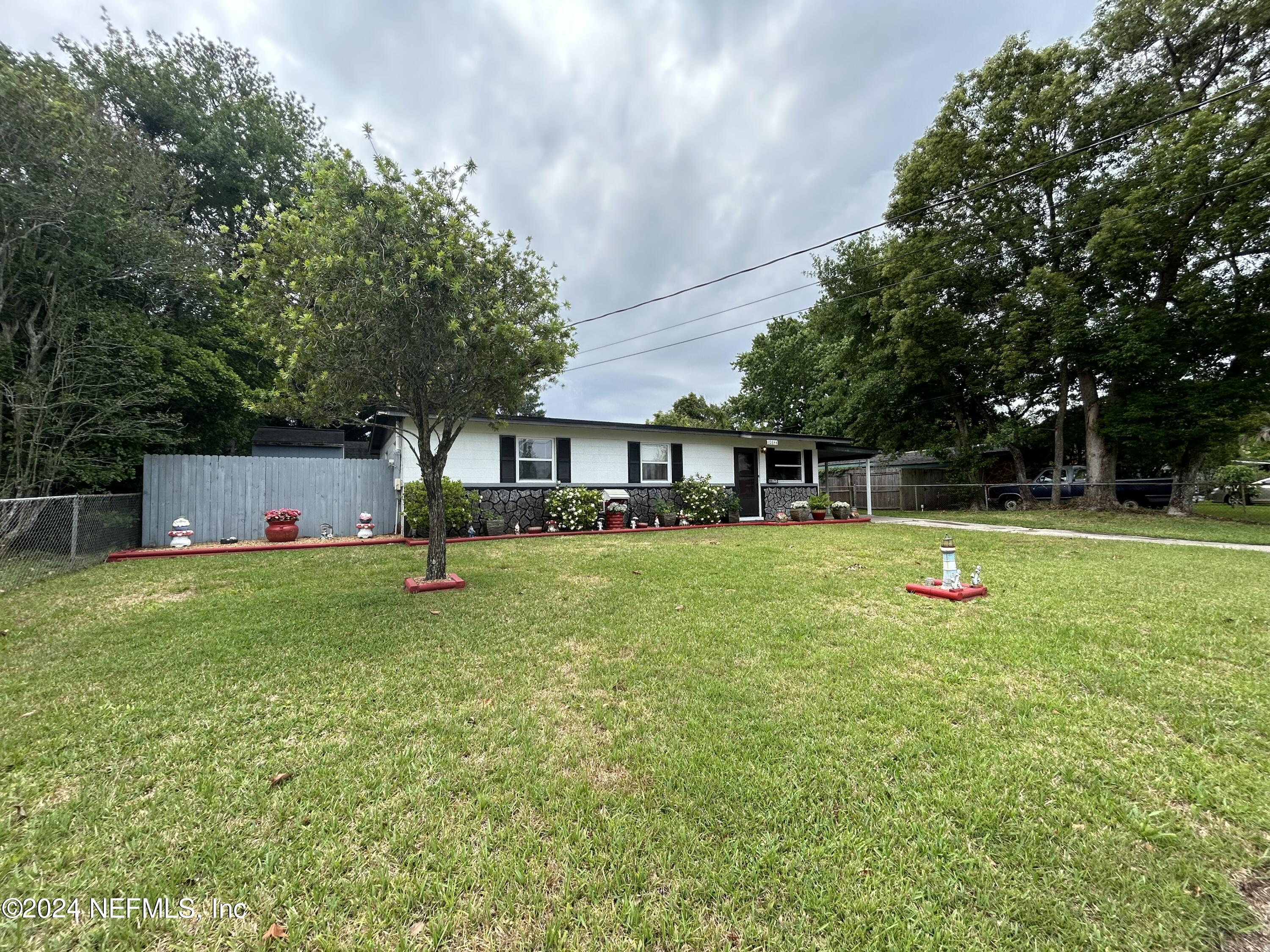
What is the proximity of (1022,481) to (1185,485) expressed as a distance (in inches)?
170

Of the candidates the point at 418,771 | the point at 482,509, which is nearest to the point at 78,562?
the point at 482,509

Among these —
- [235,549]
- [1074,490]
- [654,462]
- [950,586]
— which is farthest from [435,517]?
[1074,490]

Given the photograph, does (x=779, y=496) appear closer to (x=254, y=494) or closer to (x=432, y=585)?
(x=432, y=585)

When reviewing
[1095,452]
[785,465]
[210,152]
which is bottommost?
[785,465]

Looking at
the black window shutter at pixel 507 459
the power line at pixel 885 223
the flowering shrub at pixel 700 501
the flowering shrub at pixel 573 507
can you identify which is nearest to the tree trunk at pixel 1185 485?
the power line at pixel 885 223

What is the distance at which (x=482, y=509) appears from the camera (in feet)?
36.3

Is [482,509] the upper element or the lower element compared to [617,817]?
upper

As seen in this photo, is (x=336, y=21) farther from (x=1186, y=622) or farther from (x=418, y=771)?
(x=1186, y=622)

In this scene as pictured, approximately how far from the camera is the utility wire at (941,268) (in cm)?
1154

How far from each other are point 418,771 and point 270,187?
65.8 ft

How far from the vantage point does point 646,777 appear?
207cm

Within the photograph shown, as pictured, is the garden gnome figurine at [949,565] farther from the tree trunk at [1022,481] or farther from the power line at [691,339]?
the tree trunk at [1022,481]

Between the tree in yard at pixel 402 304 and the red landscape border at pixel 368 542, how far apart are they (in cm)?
360

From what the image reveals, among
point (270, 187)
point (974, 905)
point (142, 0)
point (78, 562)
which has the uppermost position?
point (270, 187)
